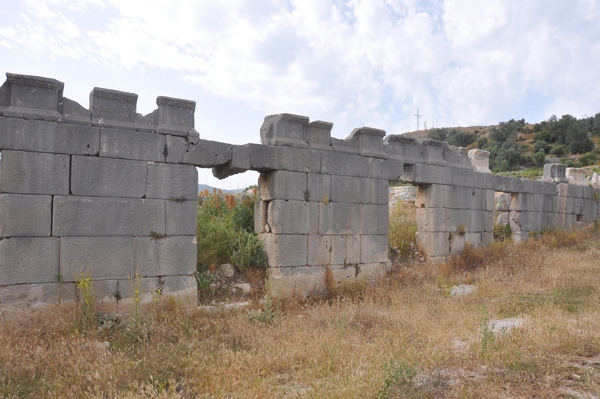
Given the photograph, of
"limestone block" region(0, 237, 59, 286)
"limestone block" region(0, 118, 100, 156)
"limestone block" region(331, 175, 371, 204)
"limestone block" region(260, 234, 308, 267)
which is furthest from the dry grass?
"limestone block" region(0, 118, 100, 156)

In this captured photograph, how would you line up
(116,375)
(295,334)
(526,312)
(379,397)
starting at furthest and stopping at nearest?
(526,312), (295,334), (116,375), (379,397)

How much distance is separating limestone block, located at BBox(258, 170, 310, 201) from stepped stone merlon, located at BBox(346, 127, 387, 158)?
5.13 feet

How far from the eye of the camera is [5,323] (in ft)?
19.1

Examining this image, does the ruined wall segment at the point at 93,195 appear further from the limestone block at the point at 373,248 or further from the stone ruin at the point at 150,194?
the limestone block at the point at 373,248

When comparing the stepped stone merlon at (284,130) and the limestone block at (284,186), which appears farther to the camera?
the stepped stone merlon at (284,130)

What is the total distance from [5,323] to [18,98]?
3.02 metres

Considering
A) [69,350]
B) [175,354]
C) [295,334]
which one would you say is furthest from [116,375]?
[295,334]

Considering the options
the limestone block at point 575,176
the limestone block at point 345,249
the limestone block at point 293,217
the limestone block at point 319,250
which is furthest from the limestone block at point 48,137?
the limestone block at point 575,176

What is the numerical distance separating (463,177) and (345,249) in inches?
180

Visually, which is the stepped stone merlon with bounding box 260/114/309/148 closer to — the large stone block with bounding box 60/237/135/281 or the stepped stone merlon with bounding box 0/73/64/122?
the large stone block with bounding box 60/237/135/281

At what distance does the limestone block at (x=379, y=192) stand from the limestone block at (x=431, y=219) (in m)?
1.76

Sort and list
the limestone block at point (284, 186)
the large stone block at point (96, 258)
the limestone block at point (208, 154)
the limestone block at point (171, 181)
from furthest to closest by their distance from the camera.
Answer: the limestone block at point (284, 186) → the limestone block at point (208, 154) → the limestone block at point (171, 181) → the large stone block at point (96, 258)

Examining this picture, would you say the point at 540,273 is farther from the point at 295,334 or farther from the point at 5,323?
the point at 5,323

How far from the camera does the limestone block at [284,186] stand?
8.16 m
